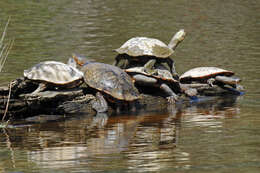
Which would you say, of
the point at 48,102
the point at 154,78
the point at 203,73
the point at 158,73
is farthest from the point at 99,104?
the point at 203,73

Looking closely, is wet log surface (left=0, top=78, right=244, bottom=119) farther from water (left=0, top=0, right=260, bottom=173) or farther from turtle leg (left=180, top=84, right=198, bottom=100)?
turtle leg (left=180, top=84, right=198, bottom=100)

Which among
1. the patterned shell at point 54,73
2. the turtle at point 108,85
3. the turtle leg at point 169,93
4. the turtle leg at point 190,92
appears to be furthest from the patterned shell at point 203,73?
the patterned shell at point 54,73

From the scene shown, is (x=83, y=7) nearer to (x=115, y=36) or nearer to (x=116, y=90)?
(x=115, y=36)

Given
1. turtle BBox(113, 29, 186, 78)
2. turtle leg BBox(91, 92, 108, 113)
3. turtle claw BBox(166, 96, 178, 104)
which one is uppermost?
turtle BBox(113, 29, 186, 78)

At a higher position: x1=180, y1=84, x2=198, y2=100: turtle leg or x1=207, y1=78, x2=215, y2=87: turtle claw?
x1=207, y1=78, x2=215, y2=87: turtle claw

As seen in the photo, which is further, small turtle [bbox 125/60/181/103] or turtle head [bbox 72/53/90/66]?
turtle head [bbox 72/53/90/66]

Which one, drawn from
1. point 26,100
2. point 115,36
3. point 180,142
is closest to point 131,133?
point 180,142

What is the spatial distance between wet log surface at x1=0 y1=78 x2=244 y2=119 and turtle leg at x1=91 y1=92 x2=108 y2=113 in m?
0.10

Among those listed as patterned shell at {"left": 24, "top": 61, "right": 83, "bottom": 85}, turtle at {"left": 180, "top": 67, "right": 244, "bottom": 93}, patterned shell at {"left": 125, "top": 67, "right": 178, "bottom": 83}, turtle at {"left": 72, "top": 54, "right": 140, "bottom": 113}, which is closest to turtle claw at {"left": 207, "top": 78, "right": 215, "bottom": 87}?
turtle at {"left": 180, "top": 67, "right": 244, "bottom": 93}

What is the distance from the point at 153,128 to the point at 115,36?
10.3m

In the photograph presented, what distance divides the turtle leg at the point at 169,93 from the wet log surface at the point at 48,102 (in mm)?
212

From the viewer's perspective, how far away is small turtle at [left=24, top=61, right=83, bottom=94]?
8.25m

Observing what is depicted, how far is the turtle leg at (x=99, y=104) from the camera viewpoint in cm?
884

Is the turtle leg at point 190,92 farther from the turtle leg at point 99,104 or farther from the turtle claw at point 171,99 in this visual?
the turtle leg at point 99,104
